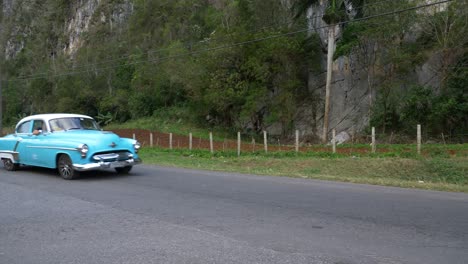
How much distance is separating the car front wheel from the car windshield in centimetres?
117

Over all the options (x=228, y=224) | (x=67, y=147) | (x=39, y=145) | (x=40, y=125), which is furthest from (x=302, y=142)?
(x=228, y=224)

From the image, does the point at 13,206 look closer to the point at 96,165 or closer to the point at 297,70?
the point at 96,165

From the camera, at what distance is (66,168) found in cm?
1212

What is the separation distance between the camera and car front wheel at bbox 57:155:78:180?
1196 cm

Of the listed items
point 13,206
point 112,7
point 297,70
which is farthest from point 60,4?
point 13,206

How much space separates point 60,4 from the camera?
274 ft

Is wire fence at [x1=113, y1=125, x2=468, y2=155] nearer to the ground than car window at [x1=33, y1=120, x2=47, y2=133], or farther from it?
nearer to the ground

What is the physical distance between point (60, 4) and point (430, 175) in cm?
Result: 8276

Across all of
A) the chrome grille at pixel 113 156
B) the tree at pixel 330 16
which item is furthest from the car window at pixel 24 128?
the tree at pixel 330 16

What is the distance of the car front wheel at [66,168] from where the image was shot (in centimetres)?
1196

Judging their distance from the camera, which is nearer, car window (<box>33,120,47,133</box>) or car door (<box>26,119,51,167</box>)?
car door (<box>26,119,51,167</box>)

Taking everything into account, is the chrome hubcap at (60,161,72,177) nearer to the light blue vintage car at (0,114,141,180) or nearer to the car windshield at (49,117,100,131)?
the light blue vintage car at (0,114,141,180)

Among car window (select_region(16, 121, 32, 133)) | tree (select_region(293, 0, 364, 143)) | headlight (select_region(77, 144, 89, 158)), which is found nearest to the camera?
headlight (select_region(77, 144, 89, 158))

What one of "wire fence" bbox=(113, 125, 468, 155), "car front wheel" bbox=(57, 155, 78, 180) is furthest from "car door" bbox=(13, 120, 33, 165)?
"wire fence" bbox=(113, 125, 468, 155)
